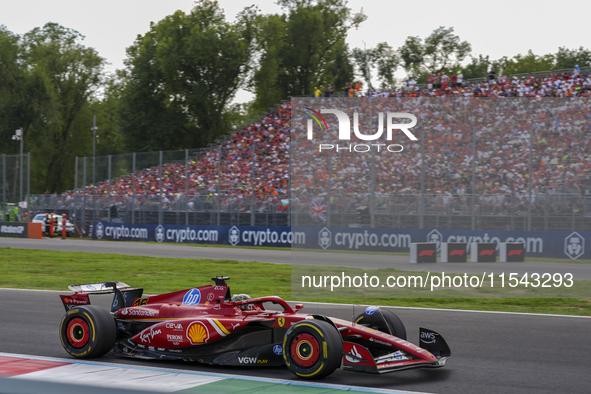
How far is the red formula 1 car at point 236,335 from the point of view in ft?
17.9

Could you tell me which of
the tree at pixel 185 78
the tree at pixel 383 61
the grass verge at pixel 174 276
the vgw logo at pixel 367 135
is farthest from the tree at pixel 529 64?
the grass verge at pixel 174 276

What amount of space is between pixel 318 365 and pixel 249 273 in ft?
36.5

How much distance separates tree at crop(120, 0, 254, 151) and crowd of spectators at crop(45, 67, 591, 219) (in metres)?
18.4

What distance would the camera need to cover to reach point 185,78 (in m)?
50.7

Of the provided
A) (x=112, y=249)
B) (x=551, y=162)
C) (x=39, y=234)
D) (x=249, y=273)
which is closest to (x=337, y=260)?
(x=249, y=273)

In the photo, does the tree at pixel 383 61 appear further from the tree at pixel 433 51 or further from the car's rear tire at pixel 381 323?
the car's rear tire at pixel 381 323

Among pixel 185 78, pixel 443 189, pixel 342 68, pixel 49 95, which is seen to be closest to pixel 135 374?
pixel 443 189

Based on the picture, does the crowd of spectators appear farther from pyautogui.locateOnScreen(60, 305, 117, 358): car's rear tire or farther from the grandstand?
pyautogui.locateOnScreen(60, 305, 117, 358): car's rear tire

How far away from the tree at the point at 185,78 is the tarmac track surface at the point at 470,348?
4048cm

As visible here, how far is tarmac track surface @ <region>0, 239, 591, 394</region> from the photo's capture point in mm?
5555

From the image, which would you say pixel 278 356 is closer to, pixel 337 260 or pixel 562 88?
pixel 337 260

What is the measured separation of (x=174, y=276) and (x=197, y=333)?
9.95 m

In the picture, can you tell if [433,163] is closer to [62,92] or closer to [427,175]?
[427,175]

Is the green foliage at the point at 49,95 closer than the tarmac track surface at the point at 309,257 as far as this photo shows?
No
